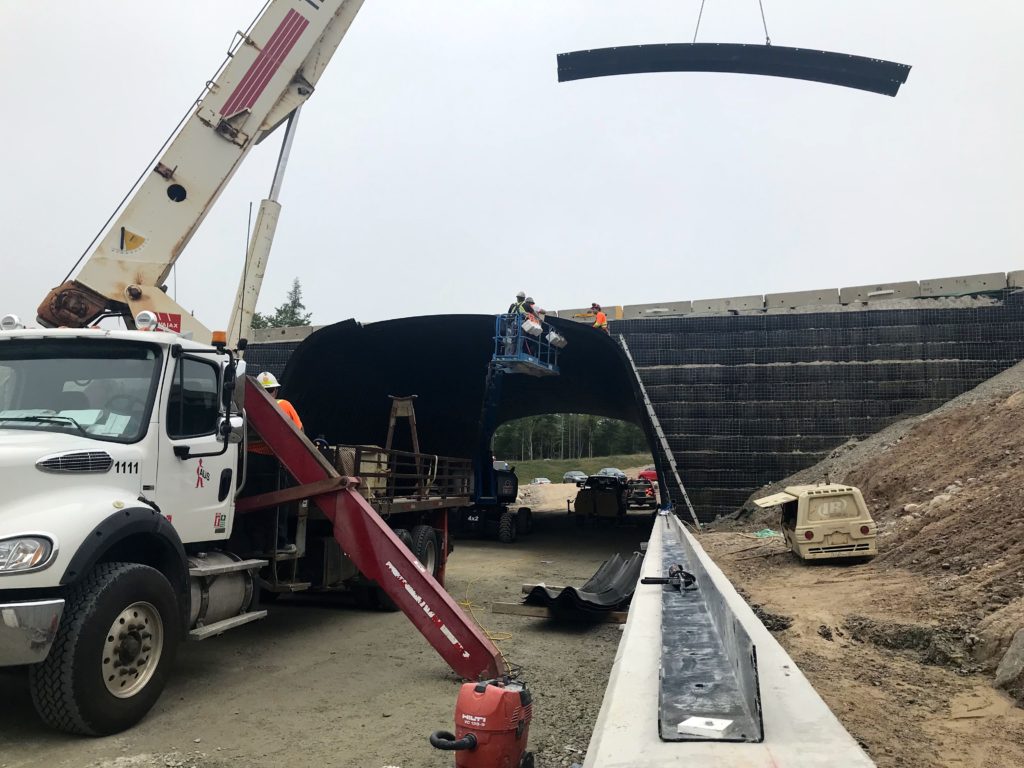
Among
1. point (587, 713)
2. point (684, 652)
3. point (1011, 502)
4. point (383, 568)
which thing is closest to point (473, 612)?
point (383, 568)

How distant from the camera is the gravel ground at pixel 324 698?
4.53m

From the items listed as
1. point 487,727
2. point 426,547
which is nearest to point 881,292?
point 426,547

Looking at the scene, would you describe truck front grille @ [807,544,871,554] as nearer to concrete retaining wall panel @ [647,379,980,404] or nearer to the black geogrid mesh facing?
the black geogrid mesh facing

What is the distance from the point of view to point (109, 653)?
4699 millimetres

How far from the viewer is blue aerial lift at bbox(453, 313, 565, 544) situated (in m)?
17.6

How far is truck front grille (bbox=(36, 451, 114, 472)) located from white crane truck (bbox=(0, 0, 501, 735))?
14mm

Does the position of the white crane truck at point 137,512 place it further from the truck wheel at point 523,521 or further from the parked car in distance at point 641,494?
the parked car in distance at point 641,494

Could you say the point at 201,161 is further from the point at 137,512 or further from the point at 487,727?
the point at 487,727

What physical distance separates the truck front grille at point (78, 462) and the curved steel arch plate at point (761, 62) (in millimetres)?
8087

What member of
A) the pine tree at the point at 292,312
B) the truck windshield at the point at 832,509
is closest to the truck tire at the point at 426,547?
the truck windshield at the point at 832,509

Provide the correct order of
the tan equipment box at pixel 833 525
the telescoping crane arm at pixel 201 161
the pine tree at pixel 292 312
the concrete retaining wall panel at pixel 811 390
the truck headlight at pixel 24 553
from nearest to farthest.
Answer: the truck headlight at pixel 24 553 → the telescoping crane arm at pixel 201 161 → the tan equipment box at pixel 833 525 → the concrete retaining wall panel at pixel 811 390 → the pine tree at pixel 292 312

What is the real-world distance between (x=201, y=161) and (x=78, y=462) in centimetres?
611

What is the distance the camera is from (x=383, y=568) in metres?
6.32

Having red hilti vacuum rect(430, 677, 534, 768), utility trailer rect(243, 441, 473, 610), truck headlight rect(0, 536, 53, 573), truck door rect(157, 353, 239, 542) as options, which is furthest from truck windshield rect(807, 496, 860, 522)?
truck headlight rect(0, 536, 53, 573)
